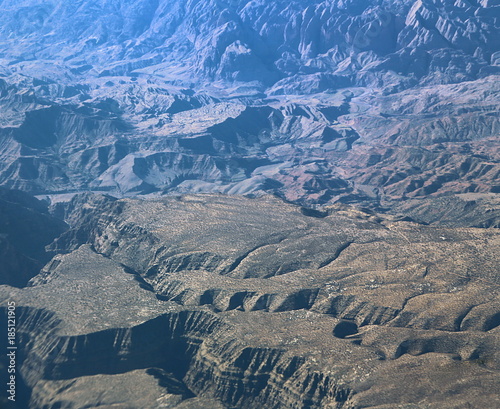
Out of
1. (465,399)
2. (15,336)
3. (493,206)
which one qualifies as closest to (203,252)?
(15,336)

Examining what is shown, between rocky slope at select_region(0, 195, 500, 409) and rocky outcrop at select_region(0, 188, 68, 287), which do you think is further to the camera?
rocky outcrop at select_region(0, 188, 68, 287)

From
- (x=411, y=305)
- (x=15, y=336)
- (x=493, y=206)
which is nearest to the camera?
(x=411, y=305)

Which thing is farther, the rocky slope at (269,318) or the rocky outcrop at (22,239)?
the rocky outcrop at (22,239)

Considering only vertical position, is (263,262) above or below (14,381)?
above

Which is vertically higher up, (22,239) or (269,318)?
(269,318)

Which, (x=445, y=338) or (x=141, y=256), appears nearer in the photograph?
(x=445, y=338)

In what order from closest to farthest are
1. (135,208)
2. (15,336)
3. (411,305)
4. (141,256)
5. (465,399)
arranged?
(465,399), (411,305), (15,336), (141,256), (135,208)

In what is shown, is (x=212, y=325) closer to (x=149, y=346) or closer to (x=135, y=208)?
(x=149, y=346)

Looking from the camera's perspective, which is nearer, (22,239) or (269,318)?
(269,318)
